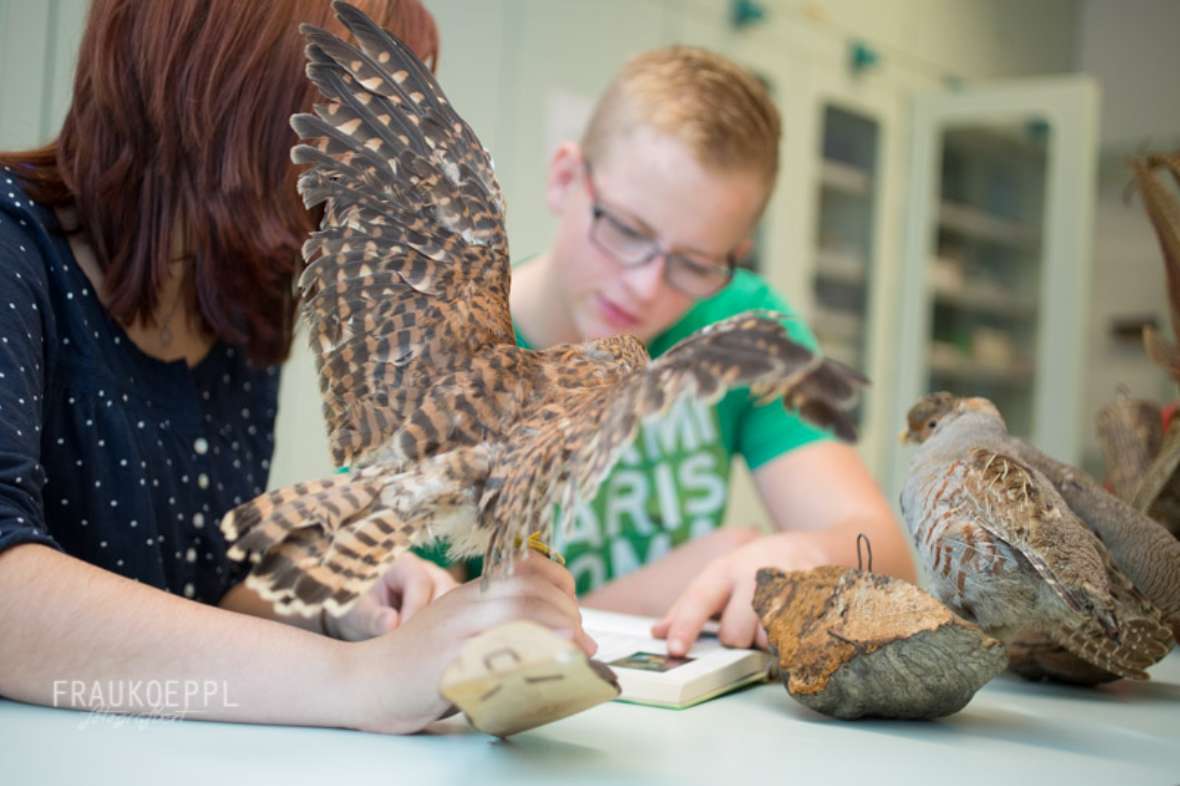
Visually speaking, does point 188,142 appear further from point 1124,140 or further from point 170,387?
point 1124,140

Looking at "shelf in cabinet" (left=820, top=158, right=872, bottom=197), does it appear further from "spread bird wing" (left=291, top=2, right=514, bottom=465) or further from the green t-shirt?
"spread bird wing" (left=291, top=2, right=514, bottom=465)

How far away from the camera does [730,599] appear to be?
3.70 feet

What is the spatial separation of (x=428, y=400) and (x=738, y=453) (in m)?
1.20

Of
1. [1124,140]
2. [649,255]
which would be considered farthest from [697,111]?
[1124,140]

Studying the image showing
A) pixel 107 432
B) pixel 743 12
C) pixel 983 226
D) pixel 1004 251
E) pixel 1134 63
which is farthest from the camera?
pixel 1134 63

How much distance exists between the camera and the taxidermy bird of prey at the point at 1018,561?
86cm

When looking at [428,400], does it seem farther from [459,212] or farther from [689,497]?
[689,497]

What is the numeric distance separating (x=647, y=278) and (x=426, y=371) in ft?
2.67

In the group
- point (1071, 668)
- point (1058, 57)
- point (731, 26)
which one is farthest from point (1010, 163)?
point (1071, 668)

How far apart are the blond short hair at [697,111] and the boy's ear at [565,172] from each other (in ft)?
0.07

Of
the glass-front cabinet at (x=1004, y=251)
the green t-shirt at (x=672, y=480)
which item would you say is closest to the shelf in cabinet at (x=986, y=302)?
the glass-front cabinet at (x=1004, y=251)

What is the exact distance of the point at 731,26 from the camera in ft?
13.5

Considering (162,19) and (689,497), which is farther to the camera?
(689,497)

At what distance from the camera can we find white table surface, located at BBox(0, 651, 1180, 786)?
0.67 m
